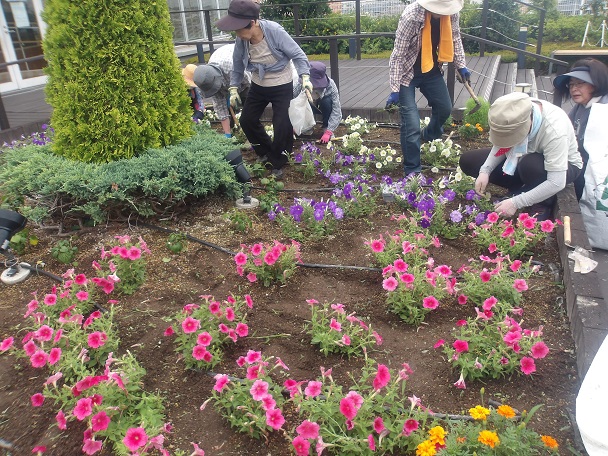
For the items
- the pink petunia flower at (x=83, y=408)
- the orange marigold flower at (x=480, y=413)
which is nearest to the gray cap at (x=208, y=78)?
the pink petunia flower at (x=83, y=408)

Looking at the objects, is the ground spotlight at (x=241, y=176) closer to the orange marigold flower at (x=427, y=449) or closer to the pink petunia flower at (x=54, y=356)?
the pink petunia flower at (x=54, y=356)

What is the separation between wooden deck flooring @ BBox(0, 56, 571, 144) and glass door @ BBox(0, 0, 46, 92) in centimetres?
31

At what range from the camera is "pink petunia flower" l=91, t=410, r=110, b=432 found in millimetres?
1731

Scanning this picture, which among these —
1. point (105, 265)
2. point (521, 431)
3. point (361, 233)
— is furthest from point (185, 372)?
point (361, 233)

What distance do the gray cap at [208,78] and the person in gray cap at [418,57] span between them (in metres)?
1.77

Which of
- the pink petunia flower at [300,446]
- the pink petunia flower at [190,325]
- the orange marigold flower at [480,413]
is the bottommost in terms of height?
the pink petunia flower at [300,446]

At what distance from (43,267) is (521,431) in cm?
275

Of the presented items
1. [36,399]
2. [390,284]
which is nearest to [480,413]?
[390,284]

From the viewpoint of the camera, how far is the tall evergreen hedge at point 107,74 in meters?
3.39

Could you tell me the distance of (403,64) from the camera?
4.21 metres

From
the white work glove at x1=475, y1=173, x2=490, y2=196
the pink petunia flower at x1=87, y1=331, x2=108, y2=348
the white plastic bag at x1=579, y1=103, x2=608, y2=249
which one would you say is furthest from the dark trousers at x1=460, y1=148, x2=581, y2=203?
the pink petunia flower at x1=87, y1=331, x2=108, y2=348

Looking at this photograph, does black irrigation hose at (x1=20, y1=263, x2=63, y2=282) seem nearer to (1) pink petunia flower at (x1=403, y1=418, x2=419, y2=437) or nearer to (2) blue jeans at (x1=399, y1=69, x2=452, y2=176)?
(1) pink petunia flower at (x1=403, y1=418, x2=419, y2=437)

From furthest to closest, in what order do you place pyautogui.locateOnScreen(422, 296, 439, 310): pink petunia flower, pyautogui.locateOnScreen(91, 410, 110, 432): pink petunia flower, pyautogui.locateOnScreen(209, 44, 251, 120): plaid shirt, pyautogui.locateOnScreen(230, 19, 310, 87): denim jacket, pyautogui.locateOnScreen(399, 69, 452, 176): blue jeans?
pyautogui.locateOnScreen(209, 44, 251, 120): plaid shirt
pyautogui.locateOnScreen(230, 19, 310, 87): denim jacket
pyautogui.locateOnScreen(399, 69, 452, 176): blue jeans
pyautogui.locateOnScreen(422, 296, 439, 310): pink petunia flower
pyautogui.locateOnScreen(91, 410, 110, 432): pink petunia flower

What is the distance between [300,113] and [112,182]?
2513 millimetres
